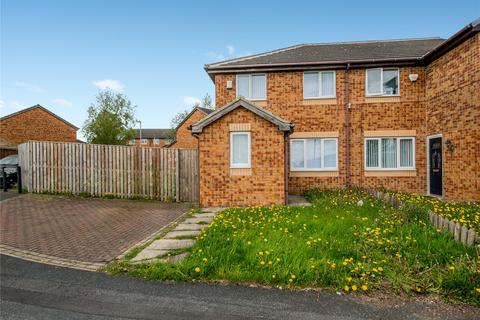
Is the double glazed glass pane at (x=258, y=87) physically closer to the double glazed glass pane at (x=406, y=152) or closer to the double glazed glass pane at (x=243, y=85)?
the double glazed glass pane at (x=243, y=85)

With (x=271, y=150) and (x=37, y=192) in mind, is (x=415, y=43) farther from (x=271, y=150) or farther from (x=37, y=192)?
(x=37, y=192)

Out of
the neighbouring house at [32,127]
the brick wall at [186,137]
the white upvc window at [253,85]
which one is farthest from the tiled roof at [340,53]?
the neighbouring house at [32,127]

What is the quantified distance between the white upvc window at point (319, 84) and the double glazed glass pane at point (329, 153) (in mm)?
2133

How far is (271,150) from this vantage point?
1006 cm

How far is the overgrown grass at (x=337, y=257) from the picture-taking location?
13.3 feet

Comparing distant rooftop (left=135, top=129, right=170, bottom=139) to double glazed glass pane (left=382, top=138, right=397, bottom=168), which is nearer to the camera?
double glazed glass pane (left=382, top=138, right=397, bottom=168)

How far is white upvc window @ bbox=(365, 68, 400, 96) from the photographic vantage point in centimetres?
1272

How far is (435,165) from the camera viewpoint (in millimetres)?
12078

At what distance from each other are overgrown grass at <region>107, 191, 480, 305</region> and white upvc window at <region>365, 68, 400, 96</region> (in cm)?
737

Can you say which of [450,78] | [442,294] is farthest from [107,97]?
[442,294]

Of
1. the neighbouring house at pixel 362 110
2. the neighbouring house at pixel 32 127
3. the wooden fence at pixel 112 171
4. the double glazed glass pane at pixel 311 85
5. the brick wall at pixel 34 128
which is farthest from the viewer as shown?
the brick wall at pixel 34 128

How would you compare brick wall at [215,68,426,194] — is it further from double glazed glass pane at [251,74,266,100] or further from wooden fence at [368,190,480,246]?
wooden fence at [368,190,480,246]

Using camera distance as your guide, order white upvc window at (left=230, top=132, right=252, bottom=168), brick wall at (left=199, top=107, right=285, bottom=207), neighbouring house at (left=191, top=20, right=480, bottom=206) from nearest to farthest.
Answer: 1. brick wall at (left=199, top=107, right=285, bottom=207)
2. white upvc window at (left=230, top=132, right=252, bottom=168)
3. neighbouring house at (left=191, top=20, right=480, bottom=206)

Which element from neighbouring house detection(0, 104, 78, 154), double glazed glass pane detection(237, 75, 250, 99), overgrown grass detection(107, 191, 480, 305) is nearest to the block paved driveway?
overgrown grass detection(107, 191, 480, 305)
